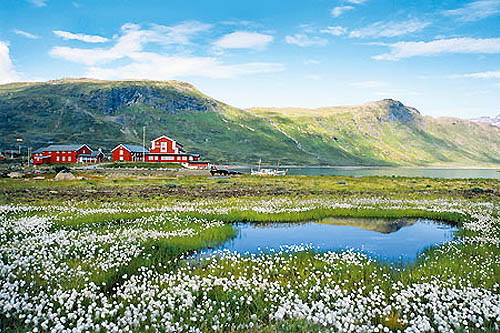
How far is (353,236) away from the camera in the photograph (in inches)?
853

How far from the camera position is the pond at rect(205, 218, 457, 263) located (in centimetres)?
1798

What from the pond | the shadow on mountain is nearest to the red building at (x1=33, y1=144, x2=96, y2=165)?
the pond

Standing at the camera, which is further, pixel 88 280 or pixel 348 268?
pixel 348 268

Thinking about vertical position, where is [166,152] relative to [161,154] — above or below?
above

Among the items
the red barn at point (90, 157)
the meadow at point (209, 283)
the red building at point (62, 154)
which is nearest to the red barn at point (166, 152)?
the red barn at point (90, 157)

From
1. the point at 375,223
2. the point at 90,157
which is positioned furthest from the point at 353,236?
the point at 90,157

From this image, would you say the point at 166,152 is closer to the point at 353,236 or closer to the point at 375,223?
the point at 375,223

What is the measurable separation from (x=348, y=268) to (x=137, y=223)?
537 inches

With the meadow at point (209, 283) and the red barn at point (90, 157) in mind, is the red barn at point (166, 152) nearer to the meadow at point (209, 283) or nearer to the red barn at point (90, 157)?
the red barn at point (90, 157)

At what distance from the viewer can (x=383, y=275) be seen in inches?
479

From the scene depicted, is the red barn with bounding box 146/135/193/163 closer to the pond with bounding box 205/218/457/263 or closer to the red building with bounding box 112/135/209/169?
the red building with bounding box 112/135/209/169

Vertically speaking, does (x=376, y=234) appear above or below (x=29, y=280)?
below

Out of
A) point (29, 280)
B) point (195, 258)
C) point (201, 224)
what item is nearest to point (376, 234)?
point (201, 224)

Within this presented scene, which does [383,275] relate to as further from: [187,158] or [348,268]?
[187,158]
